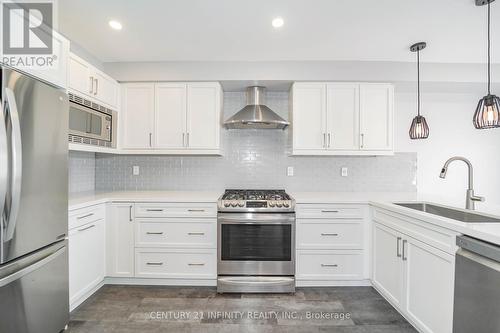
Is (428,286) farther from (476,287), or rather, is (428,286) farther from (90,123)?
(90,123)

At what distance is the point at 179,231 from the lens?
267 cm

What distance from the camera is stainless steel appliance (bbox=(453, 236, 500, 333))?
1281mm

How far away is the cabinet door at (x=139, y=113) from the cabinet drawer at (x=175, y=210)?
783 millimetres

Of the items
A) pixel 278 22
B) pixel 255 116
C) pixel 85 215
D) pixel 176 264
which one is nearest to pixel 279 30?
pixel 278 22

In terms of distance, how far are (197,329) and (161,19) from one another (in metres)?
2.62

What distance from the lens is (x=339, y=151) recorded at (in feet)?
9.86

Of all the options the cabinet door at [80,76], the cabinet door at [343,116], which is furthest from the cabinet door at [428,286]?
the cabinet door at [80,76]

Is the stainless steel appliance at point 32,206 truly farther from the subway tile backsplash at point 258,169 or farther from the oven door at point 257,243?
the subway tile backsplash at point 258,169

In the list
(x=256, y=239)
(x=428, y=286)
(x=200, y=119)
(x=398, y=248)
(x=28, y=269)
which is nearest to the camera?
(x=28, y=269)

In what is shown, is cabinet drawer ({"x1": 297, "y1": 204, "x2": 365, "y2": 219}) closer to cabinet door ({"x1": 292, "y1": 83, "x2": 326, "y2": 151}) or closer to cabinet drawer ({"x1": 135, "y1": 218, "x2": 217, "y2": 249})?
cabinet door ({"x1": 292, "y1": 83, "x2": 326, "y2": 151})

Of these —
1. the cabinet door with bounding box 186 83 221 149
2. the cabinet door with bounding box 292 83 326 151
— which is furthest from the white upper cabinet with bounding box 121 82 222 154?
the cabinet door with bounding box 292 83 326 151

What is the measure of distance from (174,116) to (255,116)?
3.23 ft

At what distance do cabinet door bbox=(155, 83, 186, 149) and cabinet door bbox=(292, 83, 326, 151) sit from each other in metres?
1.36

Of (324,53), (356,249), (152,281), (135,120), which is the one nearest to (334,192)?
(356,249)
